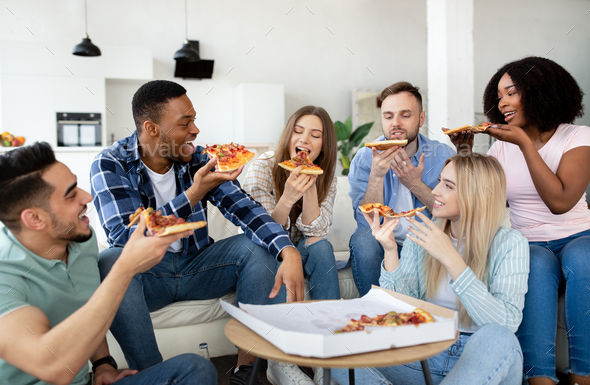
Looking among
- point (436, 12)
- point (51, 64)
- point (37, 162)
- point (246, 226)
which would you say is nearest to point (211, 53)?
point (51, 64)

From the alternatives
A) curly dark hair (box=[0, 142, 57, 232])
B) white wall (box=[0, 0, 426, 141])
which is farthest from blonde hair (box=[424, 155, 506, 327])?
white wall (box=[0, 0, 426, 141])

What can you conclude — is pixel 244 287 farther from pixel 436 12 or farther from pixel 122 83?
pixel 122 83

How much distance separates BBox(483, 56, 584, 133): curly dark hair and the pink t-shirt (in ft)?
0.25

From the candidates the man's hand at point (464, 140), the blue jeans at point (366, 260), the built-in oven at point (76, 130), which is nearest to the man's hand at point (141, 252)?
Answer: the blue jeans at point (366, 260)

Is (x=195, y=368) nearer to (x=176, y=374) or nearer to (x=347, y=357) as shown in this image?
(x=176, y=374)

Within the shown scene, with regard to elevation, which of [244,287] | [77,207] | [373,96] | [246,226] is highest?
[373,96]

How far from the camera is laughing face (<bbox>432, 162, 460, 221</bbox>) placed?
173 cm

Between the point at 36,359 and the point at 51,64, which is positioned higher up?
the point at 51,64

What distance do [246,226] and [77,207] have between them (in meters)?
0.87

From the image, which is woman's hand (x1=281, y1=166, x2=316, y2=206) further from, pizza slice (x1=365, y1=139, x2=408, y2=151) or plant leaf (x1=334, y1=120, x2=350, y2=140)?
plant leaf (x1=334, y1=120, x2=350, y2=140)

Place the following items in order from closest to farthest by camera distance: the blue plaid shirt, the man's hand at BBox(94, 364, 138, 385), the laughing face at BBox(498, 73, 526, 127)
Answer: the man's hand at BBox(94, 364, 138, 385) → the blue plaid shirt → the laughing face at BBox(498, 73, 526, 127)

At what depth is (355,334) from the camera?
1067 mm

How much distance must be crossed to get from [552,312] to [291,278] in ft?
3.35

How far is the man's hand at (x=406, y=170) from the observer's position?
2.42 metres
